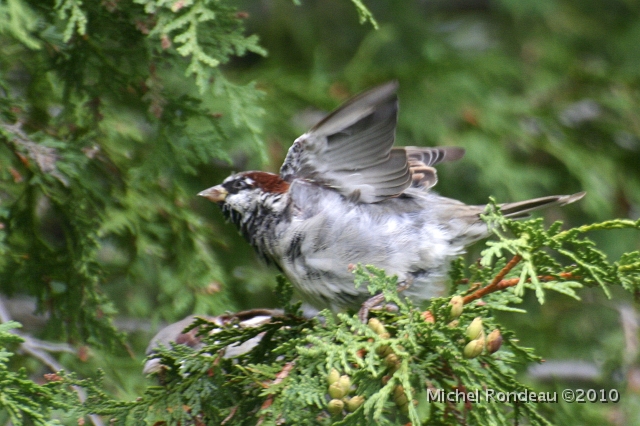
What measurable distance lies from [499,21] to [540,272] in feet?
15.2

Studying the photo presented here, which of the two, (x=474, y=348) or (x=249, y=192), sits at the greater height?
(x=249, y=192)

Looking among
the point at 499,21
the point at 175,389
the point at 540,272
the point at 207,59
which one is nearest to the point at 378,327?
the point at 540,272

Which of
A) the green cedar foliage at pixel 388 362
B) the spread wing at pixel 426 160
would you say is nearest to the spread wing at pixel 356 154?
the spread wing at pixel 426 160

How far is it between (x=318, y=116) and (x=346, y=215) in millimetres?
1962

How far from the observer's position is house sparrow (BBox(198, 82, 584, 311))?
8.34ft

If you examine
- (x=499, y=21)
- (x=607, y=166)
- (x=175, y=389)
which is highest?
(x=499, y=21)

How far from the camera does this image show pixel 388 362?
1926 mm

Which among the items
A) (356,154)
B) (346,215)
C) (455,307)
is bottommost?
(455,307)

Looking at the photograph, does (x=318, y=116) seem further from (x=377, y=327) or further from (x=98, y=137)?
(x=377, y=327)

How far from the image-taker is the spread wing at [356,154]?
2.41 metres

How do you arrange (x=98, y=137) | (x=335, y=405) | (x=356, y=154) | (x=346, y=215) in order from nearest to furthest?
(x=335, y=405), (x=356, y=154), (x=346, y=215), (x=98, y=137)

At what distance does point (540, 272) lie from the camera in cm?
199

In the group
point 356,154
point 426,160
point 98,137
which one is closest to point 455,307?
point 356,154

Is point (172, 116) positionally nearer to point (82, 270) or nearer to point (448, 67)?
point (82, 270)
